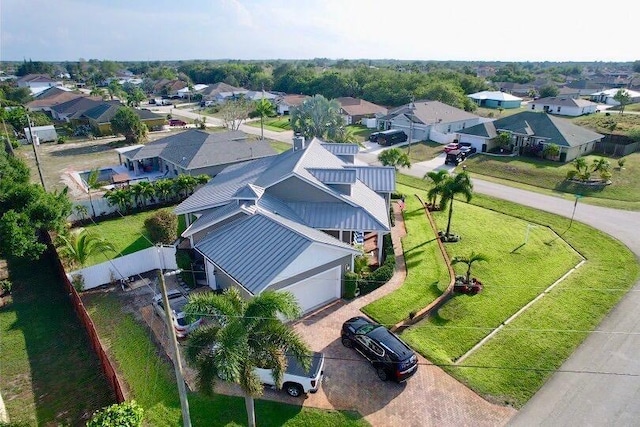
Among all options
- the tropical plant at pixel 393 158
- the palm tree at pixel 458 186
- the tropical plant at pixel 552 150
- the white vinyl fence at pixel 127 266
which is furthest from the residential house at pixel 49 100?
the tropical plant at pixel 552 150

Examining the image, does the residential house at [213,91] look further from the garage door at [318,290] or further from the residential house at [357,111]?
the garage door at [318,290]

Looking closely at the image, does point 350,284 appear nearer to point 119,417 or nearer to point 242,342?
point 242,342

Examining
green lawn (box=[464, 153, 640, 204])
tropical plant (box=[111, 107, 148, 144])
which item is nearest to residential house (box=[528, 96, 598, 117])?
green lawn (box=[464, 153, 640, 204])

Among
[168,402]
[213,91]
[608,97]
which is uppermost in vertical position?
[213,91]

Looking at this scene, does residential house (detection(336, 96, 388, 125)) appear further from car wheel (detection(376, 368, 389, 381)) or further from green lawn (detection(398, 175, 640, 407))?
car wheel (detection(376, 368, 389, 381))

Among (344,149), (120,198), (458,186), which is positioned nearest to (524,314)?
(458,186)

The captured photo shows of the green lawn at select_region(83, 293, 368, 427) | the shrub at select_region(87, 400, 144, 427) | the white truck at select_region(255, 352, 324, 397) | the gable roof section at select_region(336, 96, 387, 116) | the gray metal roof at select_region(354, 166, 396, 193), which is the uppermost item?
the gable roof section at select_region(336, 96, 387, 116)
